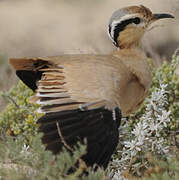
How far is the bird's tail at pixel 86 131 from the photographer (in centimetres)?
402

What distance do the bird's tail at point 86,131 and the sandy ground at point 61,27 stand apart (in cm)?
511

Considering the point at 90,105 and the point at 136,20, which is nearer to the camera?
the point at 90,105

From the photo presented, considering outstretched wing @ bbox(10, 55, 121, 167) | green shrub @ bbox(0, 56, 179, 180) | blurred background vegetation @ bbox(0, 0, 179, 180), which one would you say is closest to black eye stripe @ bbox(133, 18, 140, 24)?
green shrub @ bbox(0, 56, 179, 180)

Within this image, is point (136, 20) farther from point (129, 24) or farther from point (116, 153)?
point (116, 153)

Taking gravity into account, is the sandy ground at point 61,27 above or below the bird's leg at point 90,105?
above

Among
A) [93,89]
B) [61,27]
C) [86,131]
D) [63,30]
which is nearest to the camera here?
[86,131]

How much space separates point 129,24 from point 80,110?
1.41 m

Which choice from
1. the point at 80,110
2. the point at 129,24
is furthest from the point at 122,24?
the point at 80,110

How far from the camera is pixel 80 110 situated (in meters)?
4.12

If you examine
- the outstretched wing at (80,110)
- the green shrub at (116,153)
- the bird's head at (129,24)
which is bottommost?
the green shrub at (116,153)

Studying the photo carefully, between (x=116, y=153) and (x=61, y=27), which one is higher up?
(x=61, y=27)

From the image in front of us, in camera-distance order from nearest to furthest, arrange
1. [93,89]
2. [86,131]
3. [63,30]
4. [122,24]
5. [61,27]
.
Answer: [86,131] → [93,89] → [122,24] → [63,30] → [61,27]

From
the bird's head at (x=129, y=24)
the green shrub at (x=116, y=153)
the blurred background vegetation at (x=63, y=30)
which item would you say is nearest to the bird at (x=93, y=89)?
the bird's head at (x=129, y=24)

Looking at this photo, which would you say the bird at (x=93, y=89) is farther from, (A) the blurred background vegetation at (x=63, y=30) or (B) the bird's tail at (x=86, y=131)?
(A) the blurred background vegetation at (x=63, y=30)
